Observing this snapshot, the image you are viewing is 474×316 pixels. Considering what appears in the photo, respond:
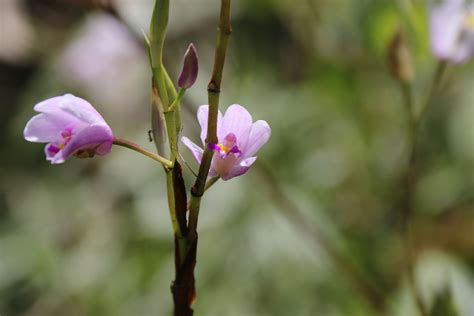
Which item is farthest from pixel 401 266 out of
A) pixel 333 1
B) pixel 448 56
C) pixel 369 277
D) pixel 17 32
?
pixel 17 32

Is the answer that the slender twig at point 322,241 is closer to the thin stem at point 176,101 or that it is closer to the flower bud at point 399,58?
the flower bud at point 399,58

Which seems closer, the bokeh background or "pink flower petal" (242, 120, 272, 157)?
"pink flower petal" (242, 120, 272, 157)

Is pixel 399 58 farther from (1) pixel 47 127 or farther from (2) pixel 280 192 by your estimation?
(1) pixel 47 127

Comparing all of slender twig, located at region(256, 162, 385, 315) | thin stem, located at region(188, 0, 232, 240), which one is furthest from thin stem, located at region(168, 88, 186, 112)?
slender twig, located at region(256, 162, 385, 315)

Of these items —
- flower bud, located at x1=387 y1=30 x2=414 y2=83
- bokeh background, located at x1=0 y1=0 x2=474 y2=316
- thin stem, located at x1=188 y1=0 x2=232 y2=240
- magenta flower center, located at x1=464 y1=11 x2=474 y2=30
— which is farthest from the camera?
bokeh background, located at x1=0 y1=0 x2=474 y2=316

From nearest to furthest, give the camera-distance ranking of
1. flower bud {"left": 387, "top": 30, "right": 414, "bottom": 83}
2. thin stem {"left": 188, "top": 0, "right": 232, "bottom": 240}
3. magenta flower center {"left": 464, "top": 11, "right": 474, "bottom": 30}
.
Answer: thin stem {"left": 188, "top": 0, "right": 232, "bottom": 240} < flower bud {"left": 387, "top": 30, "right": 414, "bottom": 83} < magenta flower center {"left": 464, "top": 11, "right": 474, "bottom": 30}

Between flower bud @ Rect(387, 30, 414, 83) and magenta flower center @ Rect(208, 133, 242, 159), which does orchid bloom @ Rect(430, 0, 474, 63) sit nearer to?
flower bud @ Rect(387, 30, 414, 83)

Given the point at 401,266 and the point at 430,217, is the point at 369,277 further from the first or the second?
the point at 430,217
